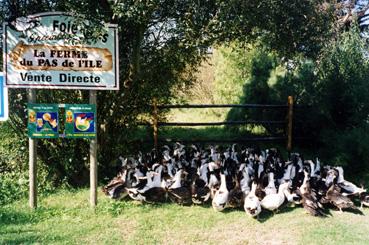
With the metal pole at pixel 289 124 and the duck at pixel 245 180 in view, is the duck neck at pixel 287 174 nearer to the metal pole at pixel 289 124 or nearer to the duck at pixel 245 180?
the duck at pixel 245 180

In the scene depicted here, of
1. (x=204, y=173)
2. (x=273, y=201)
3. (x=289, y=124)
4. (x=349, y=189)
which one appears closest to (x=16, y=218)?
(x=204, y=173)

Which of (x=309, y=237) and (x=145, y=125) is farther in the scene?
(x=145, y=125)

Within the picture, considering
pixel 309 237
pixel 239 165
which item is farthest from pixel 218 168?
pixel 309 237

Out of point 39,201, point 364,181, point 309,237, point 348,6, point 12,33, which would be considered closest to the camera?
point 309,237

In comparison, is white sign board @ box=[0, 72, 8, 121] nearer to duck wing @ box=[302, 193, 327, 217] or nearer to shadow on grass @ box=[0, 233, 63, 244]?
shadow on grass @ box=[0, 233, 63, 244]

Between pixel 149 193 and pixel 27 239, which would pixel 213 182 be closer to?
pixel 149 193

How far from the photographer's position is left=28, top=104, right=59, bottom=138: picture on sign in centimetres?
558

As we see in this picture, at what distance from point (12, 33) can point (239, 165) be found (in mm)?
3948

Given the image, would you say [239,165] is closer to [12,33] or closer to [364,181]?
[364,181]

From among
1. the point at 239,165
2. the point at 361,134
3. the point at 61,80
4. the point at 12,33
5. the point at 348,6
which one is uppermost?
the point at 348,6

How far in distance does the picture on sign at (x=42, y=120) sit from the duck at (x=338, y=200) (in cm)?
388

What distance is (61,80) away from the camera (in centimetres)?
554

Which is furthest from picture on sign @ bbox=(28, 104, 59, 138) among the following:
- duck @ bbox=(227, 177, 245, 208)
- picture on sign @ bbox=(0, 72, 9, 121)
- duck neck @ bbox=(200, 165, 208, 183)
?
duck @ bbox=(227, 177, 245, 208)

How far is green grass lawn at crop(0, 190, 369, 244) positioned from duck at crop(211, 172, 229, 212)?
0.09m
